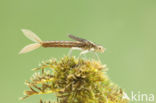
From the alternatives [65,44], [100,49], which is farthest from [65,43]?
[100,49]

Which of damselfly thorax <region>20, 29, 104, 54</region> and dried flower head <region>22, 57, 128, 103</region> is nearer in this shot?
dried flower head <region>22, 57, 128, 103</region>

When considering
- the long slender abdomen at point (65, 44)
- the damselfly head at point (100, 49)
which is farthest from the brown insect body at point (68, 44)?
the damselfly head at point (100, 49)

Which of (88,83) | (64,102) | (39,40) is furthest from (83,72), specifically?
(39,40)

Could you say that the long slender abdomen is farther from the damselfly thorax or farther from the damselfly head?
the damselfly head

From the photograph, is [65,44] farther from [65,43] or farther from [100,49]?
[100,49]

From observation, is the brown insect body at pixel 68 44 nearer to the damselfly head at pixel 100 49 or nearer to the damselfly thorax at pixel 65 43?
the damselfly thorax at pixel 65 43

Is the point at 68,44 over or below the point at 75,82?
over

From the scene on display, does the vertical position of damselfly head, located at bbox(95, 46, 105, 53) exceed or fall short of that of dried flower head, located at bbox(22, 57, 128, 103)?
it exceeds it

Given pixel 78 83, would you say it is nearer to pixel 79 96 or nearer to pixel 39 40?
pixel 79 96

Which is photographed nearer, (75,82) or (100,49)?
(75,82)

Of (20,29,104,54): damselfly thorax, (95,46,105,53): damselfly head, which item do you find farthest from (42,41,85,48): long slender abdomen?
(95,46,105,53): damselfly head

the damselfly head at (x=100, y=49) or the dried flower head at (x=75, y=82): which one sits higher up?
the damselfly head at (x=100, y=49)
